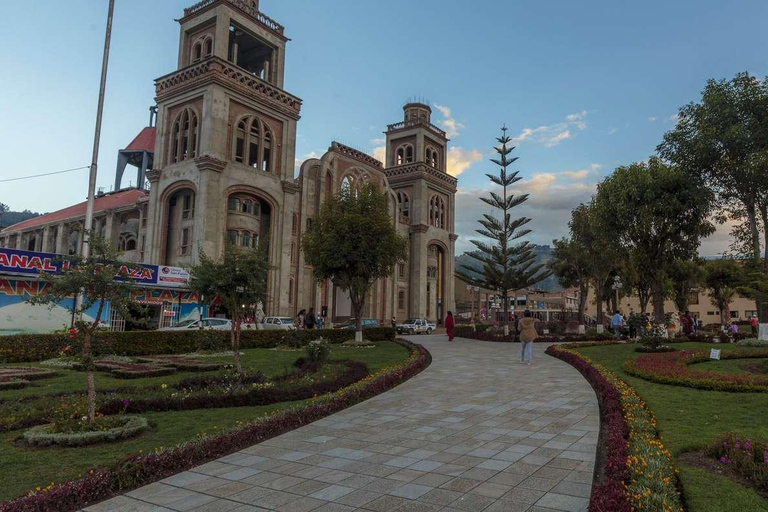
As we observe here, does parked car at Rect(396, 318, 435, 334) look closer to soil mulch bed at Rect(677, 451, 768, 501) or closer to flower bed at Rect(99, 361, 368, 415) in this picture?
flower bed at Rect(99, 361, 368, 415)

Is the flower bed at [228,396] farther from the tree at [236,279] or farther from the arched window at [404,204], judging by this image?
the arched window at [404,204]

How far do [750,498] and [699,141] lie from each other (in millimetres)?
21486

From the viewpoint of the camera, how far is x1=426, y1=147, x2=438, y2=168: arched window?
175 ft

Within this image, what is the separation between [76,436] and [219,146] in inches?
1093

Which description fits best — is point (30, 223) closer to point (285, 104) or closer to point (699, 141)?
point (285, 104)

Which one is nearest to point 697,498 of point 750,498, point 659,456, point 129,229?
point 750,498

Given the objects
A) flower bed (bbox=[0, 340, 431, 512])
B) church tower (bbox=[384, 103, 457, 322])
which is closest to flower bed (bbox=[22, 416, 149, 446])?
flower bed (bbox=[0, 340, 431, 512])

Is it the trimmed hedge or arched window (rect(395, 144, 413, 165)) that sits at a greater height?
arched window (rect(395, 144, 413, 165))

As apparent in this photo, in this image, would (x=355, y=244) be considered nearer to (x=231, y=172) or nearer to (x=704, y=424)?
(x=231, y=172)

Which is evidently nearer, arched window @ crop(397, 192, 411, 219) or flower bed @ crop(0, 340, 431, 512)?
flower bed @ crop(0, 340, 431, 512)

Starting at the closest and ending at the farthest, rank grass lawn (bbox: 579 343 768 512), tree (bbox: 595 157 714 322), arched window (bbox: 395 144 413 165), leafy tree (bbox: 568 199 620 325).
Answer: grass lawn (bbox: 579 343 768 512) → tree (bbox: 595 157 714 322) → leafy tree (bbox: 568 199 620 325) → arched window (bbox: 395 144 413 165)

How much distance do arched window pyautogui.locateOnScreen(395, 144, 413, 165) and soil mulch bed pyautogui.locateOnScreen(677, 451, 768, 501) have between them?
159ft

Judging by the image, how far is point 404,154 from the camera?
5303 cm

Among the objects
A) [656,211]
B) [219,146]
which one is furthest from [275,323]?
[656,211]
